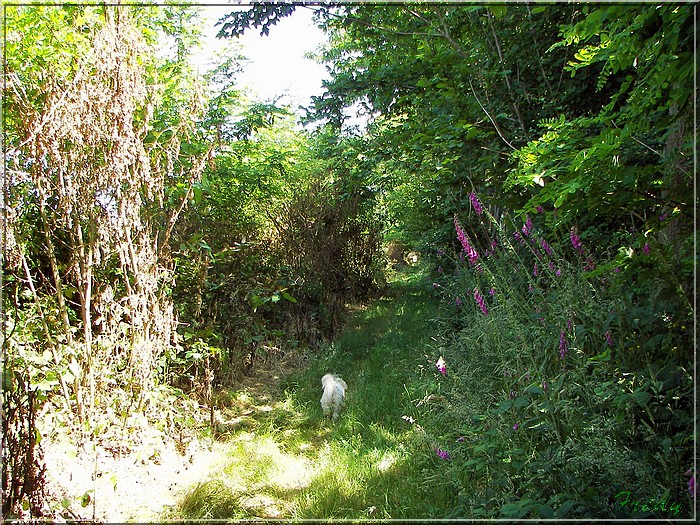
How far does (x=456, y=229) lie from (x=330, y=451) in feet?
4.92

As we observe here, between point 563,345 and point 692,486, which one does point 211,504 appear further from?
point 692,486

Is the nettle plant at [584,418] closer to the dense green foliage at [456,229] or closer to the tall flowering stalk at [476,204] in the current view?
the dense green foliage at [456,229]

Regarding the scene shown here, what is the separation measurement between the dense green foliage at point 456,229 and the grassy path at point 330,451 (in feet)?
0.08

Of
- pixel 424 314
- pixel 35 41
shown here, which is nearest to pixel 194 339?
pixel 35 41

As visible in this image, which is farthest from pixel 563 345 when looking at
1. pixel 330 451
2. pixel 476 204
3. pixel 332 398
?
pixel 332 398

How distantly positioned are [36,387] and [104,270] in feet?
2.76

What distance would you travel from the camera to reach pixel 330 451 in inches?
115

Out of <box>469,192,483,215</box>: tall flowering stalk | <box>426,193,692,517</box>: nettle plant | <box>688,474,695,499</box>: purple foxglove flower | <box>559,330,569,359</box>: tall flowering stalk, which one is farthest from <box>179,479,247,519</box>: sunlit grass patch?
<box>469,192,483,215</box>: tall flowering stalk

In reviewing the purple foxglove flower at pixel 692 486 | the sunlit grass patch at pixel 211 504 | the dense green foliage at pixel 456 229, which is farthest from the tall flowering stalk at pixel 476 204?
the sunlit grass patch at pixel 211 504

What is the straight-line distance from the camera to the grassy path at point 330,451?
2.28 meters

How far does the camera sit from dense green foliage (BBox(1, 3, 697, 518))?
1727 mm

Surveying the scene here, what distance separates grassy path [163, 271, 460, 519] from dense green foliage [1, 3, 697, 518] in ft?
0.08

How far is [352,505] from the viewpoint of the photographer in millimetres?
2277

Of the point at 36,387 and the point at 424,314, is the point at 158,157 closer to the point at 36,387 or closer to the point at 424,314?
the point at 36,387
